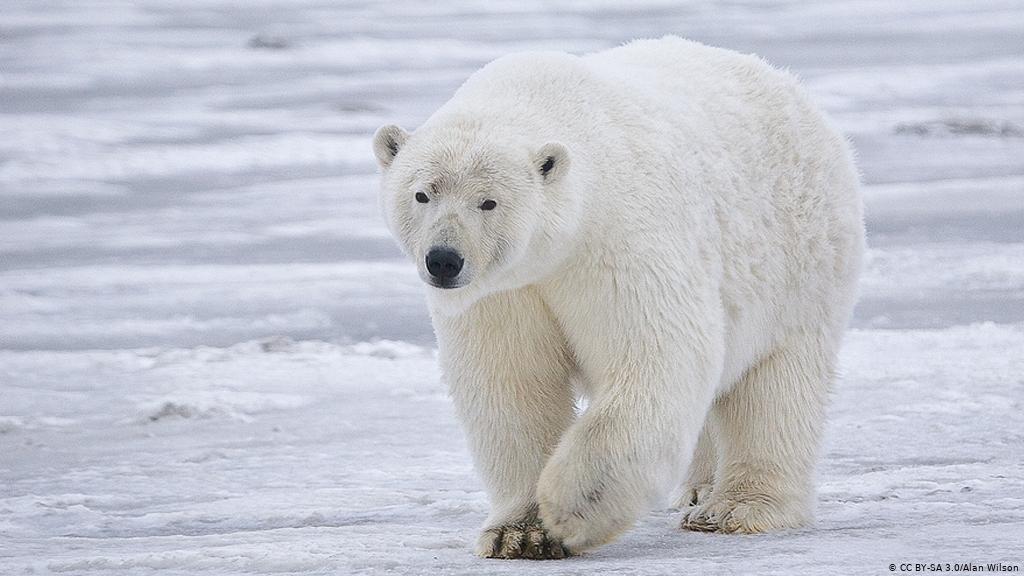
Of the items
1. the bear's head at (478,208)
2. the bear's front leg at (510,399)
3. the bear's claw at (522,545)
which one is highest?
the bear's head at (478,208)

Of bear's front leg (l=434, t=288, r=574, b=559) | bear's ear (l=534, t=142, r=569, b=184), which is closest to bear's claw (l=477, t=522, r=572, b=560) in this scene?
bear's front leg (l=434, t=288, r=574, b=559)

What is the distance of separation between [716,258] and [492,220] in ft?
2.59

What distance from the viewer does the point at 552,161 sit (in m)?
3.89

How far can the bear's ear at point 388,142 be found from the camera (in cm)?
400

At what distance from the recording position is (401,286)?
8.59 metres

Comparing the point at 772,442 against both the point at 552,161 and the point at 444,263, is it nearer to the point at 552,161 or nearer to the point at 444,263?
the point at 552,161

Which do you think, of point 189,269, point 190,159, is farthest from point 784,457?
point 190,159

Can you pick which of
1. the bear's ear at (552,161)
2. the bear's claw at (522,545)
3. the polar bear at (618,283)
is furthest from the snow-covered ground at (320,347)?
the bear's ear at (552,161)

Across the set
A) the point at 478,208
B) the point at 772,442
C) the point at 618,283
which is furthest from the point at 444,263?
the point at 772,442

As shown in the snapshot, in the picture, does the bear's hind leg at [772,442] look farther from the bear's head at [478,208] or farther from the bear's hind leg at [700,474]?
the bear's head at [478,208]

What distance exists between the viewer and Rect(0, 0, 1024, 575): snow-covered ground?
4.36 meters

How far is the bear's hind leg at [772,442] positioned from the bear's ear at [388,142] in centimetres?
137

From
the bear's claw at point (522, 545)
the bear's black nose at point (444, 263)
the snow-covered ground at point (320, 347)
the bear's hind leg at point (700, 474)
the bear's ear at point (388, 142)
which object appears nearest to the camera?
the bear's black nose at point (444, 263)

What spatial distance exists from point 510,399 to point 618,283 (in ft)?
1.58
